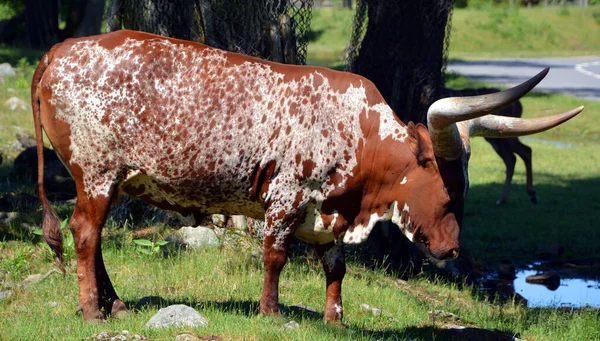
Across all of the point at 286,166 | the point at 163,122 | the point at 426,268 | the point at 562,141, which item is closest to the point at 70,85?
the point at 163,122

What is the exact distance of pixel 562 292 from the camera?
10.6m

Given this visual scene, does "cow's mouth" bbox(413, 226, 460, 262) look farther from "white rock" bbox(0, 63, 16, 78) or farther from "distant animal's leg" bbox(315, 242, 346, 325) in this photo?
"white rock" bbox(0, 63, 16, 78)

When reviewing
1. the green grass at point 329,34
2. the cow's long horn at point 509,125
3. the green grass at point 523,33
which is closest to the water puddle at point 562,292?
the cow's long horn at point 509,125

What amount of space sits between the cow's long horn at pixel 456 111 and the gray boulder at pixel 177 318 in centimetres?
202

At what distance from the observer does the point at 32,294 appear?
7.68 meters

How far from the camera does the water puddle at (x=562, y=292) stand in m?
9.94

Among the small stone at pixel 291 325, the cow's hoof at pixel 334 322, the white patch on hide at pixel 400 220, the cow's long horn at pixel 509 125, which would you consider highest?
the cow's long horn at pixel 509 125

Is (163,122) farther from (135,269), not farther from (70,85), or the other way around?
(135,269)

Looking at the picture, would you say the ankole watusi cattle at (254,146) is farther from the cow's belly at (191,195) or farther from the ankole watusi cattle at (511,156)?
the ankole watusi cattle at (511,156)

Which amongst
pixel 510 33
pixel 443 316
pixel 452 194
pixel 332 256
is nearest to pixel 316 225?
pixel 332 256

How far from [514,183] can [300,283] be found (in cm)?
948

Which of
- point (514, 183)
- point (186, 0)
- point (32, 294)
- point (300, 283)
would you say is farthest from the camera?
point (514, 183)

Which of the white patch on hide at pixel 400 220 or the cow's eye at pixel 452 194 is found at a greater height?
the cow's eye at pixel 452 194

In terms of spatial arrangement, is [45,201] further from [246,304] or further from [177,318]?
[246,304]
